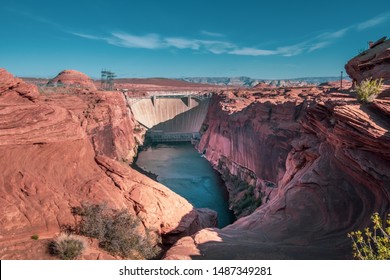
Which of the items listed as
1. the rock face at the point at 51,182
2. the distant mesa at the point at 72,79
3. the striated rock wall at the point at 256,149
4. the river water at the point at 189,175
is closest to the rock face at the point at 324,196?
the rock face at the point at 51,182

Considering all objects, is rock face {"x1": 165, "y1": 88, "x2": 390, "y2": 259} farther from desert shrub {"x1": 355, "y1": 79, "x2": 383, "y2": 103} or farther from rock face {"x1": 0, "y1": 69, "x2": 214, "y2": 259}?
rock face {"x1": 0, "y1": 69, "x2": 214, "y2": 259}

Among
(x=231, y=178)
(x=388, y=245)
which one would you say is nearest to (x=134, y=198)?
(x=388, y=245)

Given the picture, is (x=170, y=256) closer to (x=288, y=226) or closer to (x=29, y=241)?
(x=29, y=241)

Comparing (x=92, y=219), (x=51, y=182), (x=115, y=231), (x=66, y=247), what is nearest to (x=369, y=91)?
(x=115, y=231)

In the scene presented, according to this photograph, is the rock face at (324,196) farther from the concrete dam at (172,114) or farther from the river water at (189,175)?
the concrete dam at (172,114)

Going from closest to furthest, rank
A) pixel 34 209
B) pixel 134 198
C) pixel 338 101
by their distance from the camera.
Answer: pixel 34 209
pixel 338 101
pixel 134 198

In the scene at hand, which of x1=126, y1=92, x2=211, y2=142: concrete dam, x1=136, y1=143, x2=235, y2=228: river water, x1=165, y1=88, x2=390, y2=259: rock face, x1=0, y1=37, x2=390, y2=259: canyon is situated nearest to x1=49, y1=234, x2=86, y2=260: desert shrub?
x1=0, y1=37, x2=390, y2=259: canyon
